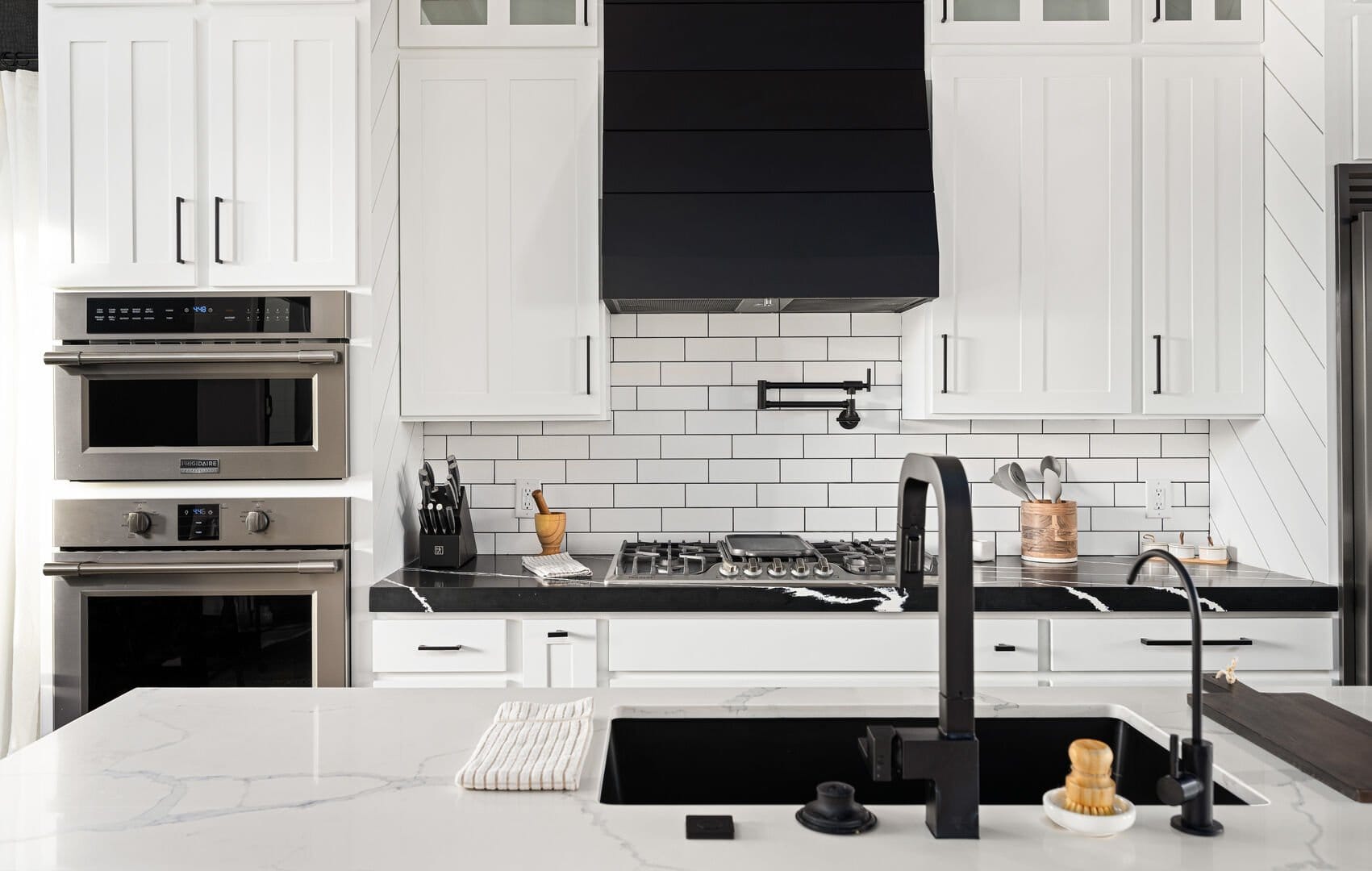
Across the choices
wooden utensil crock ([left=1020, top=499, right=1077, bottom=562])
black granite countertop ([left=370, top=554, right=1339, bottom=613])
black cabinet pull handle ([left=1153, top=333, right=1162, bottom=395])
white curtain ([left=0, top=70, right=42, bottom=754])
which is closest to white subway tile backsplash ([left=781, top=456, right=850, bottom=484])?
wooden utensil crock ([left=1020, top=499, right=1077, bottom=562])

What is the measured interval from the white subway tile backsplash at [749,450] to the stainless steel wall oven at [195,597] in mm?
700

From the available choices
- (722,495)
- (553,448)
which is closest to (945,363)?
(722,495)

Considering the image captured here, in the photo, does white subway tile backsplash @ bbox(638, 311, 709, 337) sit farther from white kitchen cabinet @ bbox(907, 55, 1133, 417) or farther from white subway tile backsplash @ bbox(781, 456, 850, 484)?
white kitchen cabinet @ bbox(907, 55, 1133, 417)

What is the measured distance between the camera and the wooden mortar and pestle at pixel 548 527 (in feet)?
10.2

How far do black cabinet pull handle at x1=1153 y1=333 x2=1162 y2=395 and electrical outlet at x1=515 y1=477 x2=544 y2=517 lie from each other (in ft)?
6.43

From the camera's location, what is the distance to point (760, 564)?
2.76 metres

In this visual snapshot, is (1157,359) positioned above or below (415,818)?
above

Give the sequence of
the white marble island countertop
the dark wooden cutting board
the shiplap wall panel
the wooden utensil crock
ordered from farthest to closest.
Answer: the wooden utensil crock < the shiplap wall panel < the dark wooden cutting board < the white marble island countertop

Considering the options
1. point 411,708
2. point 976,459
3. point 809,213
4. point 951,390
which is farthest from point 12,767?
point 976,459

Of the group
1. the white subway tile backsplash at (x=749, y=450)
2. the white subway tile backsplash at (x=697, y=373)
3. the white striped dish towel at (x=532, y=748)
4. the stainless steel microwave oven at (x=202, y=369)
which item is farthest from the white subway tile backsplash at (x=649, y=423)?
the white striped dish towel at (x=532, y=748)

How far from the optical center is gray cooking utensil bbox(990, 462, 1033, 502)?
3025 mm

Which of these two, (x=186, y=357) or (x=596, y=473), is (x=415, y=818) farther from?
(x=596, y=473)

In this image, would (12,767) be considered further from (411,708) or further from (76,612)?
(76,612)

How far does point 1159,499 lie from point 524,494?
7.01 ft
